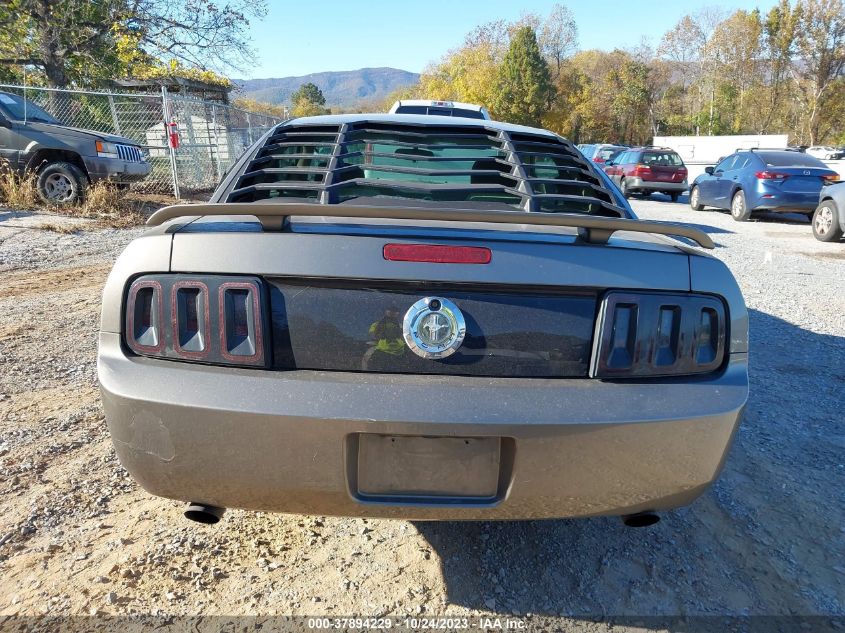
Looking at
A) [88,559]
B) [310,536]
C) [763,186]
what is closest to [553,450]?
[310,536]

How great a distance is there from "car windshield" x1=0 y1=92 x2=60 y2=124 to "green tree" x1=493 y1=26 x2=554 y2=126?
4121 centimetres

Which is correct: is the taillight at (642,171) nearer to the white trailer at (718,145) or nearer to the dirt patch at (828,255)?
the dirt patch at (828,255)

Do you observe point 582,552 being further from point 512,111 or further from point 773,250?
point 512,111

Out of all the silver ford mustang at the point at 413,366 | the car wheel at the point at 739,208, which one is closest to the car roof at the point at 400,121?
the silver ford mustang at the point at 413,366

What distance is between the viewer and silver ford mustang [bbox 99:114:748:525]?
5.32ft

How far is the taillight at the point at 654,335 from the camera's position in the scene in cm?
171

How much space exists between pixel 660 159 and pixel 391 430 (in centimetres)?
1928

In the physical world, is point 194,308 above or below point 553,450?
above

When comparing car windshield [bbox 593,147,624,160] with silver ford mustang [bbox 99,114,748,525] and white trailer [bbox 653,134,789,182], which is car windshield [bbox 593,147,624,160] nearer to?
white trailer [bbox 653,134,789,182]

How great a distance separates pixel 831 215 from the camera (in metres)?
9.93

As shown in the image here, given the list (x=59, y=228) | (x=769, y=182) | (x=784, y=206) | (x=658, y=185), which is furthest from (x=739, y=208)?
(x=59, y=228)

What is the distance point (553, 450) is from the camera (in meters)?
1.64

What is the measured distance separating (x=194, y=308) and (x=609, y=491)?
136 cm

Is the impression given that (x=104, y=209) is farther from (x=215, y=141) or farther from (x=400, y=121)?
(x=400, y=121)
